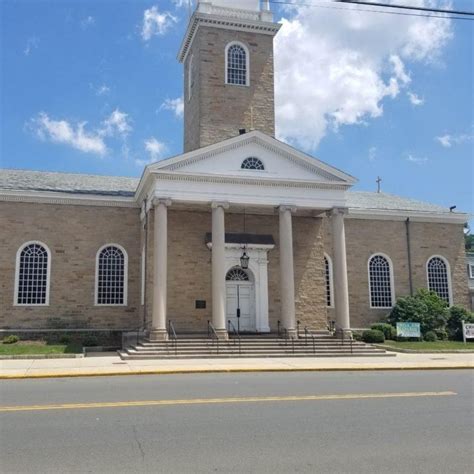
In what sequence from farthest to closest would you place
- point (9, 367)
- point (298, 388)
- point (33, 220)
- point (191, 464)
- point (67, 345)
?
1. point (33, 220)
2. point (67, 345)
3. point (9, 367)
4. point (298, 388)
5. point (191, 464)

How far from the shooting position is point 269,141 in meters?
27.6

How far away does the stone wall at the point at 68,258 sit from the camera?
2853cm

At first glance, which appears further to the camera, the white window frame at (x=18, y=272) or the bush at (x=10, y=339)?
the white window frame at (x=18, y=272)

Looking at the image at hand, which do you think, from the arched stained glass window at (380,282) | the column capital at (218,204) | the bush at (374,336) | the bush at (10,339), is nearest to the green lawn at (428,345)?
the bush at (374,336)

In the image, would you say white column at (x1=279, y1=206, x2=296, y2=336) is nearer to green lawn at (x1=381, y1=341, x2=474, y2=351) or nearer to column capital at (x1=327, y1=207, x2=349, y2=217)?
column capital at (x1=327, y1=207, x2=349, y2=217)

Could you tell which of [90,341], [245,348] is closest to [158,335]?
[245,348]

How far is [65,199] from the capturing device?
2977 cm

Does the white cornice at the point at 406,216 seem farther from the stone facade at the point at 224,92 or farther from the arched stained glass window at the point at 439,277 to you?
the stone facade at the point at 224,92

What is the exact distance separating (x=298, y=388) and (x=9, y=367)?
10027 millimetres

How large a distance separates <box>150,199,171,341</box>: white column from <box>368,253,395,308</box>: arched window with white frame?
14.4m

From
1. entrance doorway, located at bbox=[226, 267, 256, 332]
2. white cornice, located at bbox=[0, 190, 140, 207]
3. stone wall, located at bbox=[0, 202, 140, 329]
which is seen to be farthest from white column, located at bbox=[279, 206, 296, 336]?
white cornice, located at bbox=[0, 190, 140, 207]

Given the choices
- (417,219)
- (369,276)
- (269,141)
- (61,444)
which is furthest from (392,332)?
(61,444)

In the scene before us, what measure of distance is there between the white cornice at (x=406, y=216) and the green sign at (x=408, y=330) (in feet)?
24.1

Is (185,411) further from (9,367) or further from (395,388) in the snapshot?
(9,367)
